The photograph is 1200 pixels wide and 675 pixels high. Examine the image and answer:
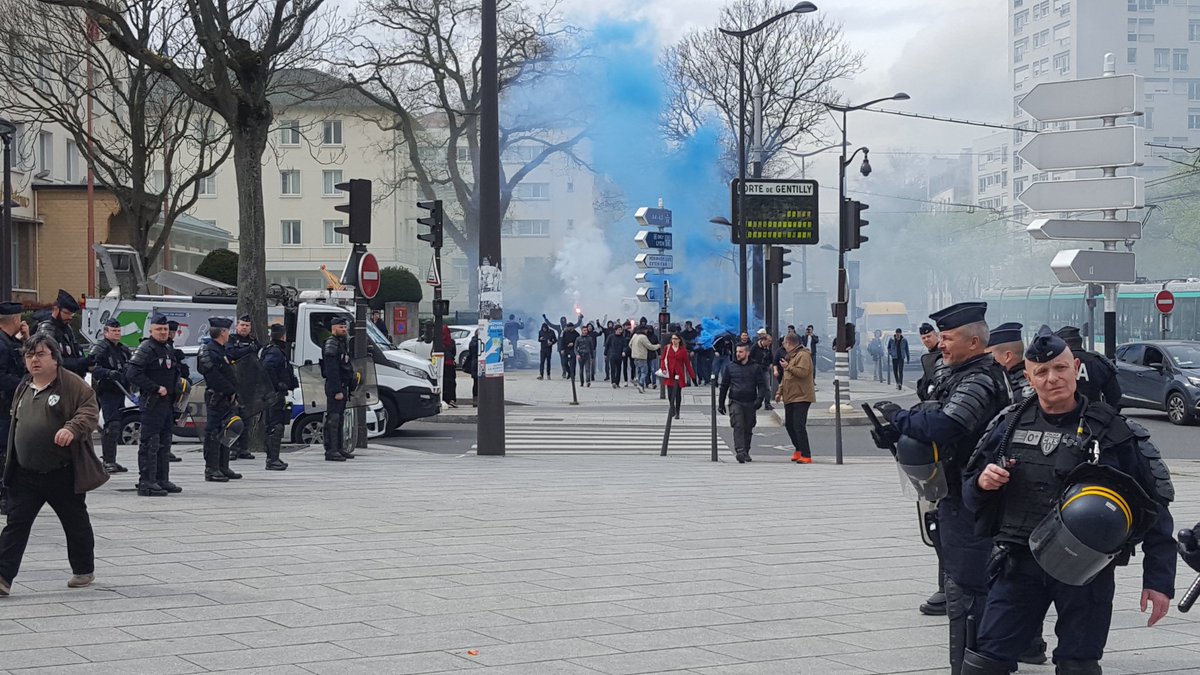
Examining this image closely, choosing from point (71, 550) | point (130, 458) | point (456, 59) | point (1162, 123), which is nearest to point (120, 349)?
point (130, 458)

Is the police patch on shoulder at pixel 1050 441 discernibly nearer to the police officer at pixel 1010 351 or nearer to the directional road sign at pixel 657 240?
the police officer at pixel 1010 351

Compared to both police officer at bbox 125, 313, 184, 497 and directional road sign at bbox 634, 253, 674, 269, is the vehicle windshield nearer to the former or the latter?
directional road sign at bbox 634, 253, 674, 269

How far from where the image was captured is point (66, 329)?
1280 cm

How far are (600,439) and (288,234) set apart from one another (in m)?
61.2

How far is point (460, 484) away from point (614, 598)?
6624mm

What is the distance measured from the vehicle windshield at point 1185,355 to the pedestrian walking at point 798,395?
35.9 ft

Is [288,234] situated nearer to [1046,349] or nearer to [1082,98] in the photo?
[1082,98]

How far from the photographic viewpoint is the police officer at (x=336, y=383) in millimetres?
16750

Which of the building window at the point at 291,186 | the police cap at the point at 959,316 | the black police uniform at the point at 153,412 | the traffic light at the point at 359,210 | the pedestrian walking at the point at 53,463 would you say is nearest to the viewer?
the police cap at the point at 959,316

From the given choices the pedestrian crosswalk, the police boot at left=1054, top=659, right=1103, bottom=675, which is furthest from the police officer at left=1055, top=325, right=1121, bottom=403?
the pedestrian crosswalk

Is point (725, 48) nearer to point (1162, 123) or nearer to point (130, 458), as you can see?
point (130, 458)

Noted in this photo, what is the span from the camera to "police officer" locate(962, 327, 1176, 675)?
4.63 m

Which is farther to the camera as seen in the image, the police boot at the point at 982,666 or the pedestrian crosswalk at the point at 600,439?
the pedestrian crosswalk at the point at 600,439

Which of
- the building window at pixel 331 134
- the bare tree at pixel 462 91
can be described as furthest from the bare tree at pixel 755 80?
the building window at pixel 331 134
